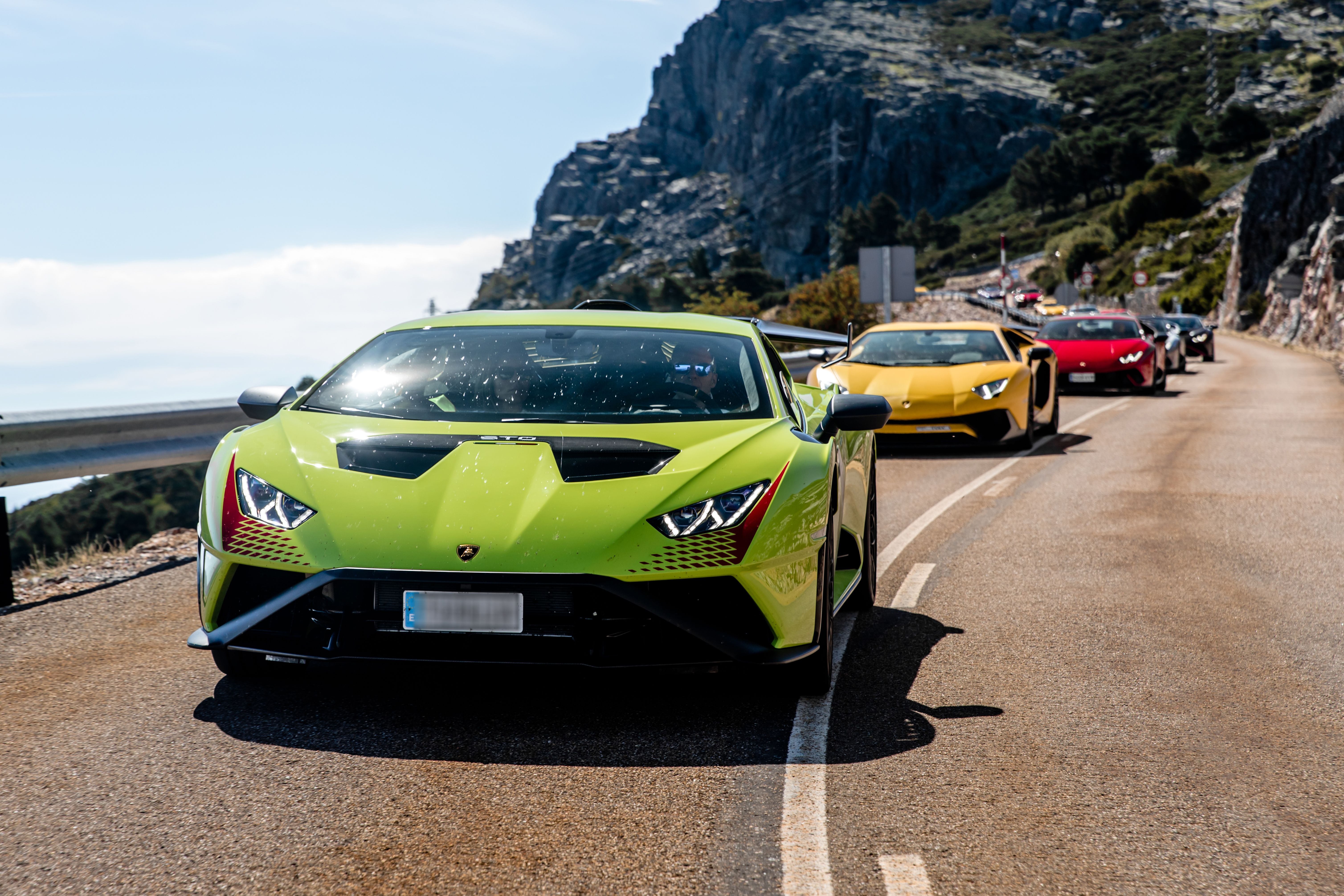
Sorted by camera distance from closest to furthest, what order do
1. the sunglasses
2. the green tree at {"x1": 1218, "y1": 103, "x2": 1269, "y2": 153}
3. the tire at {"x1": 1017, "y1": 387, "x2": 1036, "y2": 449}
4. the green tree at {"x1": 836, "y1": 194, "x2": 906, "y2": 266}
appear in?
the sunglasses, the tire at {"x1": 1017, "y1": 387, "x2": 1036, "y2": 449}, the green tree at {"x1": 1218, "y1": 103, "x2": 1269, "y2": 153}, the green tree at {"x1": 836, "y1": 194, "x2": 906, "y2": 266}

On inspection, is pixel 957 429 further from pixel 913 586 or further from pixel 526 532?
pixel 526 532

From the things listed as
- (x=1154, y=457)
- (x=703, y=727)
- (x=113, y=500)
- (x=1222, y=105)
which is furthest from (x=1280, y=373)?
(x=1222, y=105)

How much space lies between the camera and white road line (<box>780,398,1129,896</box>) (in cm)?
307

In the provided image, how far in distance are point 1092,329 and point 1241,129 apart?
138 m

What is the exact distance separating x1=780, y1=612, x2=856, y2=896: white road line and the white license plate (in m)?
0.95

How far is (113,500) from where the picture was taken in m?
16.4

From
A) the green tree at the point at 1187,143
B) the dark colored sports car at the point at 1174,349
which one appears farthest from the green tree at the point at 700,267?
the dark colored sports car at the point at 1174,349

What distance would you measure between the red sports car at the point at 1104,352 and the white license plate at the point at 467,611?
20.6 meters

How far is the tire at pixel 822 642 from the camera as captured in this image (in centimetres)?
453

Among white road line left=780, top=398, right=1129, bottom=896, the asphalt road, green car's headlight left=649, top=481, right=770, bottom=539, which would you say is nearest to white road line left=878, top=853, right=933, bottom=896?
the asphalt road

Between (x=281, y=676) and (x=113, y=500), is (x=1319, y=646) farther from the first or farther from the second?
(x=113, y=500)

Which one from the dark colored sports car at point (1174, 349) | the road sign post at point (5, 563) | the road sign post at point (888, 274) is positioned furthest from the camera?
the dark colored sports car at point (1174, 349)

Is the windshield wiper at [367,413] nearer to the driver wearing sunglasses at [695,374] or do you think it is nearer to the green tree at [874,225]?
the driver wearing sunglasses at [695,374]

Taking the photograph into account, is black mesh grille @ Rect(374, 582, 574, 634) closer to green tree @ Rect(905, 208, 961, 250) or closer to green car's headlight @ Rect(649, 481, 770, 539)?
green car's headlight @ Rect(649, 481, 770, 539)
